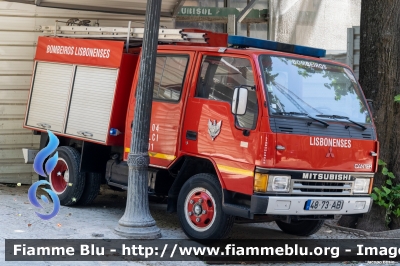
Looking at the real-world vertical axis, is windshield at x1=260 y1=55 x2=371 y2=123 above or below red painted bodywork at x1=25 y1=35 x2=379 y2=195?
above

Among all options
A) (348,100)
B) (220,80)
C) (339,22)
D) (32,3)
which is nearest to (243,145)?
(220,80)

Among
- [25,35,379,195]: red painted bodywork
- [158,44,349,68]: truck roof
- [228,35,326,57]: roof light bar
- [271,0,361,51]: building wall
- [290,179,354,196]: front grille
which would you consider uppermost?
[271,0,361,51]: building wall

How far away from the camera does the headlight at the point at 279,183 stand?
7.62 meters

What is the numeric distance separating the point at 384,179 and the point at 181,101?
131 inches

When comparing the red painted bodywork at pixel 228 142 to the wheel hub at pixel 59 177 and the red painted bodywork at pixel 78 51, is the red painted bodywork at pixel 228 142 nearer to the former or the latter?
the red painted bodywork at pixel 78 51

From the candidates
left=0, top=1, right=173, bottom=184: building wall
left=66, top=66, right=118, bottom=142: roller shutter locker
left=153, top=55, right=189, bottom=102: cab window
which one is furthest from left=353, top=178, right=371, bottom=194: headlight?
left=0, top=1, right=173, bottom=184: building wall

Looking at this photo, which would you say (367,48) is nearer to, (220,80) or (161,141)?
(220,80)

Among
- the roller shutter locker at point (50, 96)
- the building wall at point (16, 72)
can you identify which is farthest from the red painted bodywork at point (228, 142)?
the building wall at point (16, 72)

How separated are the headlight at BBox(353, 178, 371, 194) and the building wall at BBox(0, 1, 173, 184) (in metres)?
4.97

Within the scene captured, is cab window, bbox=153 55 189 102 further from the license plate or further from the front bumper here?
the license plate

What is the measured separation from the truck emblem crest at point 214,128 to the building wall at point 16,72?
390 centimetres

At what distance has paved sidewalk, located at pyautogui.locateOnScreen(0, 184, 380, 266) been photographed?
8.30 m

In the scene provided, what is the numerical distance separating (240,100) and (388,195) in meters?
3.41

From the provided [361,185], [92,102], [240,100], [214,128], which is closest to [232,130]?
[214,128]
